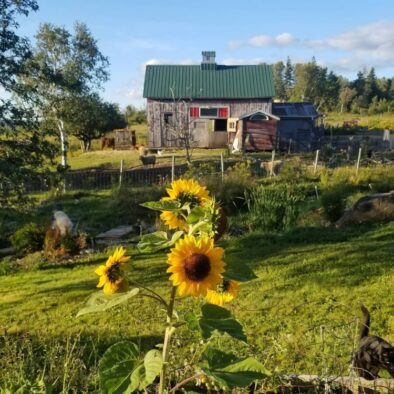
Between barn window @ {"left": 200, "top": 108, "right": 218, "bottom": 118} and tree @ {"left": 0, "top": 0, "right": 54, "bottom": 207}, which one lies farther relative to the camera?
barn window @ {"left": 200, "top": 108, "right": 218, "bottom": 118}

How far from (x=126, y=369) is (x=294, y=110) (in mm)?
29775

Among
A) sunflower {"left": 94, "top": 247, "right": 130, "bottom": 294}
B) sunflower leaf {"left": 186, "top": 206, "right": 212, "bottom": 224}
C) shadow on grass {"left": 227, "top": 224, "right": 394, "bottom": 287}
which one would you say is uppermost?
sunflower leaf {"left": 186, "top": 206, "right": 212, "bottom": 224}

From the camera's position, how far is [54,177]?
307 inches

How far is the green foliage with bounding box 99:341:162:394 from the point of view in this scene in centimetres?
136

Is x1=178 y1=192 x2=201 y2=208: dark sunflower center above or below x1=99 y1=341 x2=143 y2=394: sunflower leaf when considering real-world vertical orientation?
above

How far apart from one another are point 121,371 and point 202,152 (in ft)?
88.2

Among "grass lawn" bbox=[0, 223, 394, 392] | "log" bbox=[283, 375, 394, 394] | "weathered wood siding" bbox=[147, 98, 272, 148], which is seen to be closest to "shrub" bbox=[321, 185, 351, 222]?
"grass lawn" bbox=[0, 223, 394, 392]

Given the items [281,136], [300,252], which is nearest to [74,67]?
[281,136]

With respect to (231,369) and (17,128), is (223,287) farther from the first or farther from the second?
(17,128)

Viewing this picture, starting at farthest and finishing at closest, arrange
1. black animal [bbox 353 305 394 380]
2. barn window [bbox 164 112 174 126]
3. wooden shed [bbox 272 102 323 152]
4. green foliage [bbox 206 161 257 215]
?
barn window [bbox 164 112 174 126], wooden shed [bbox 272 102 323 152], green foliage [bbox 206 161 257 215], black animal [bbox 353 305 394 380]

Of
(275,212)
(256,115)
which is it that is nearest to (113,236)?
(275,212)

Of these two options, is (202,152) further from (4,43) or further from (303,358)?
(303,358)

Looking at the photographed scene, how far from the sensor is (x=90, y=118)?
3350 centimetres

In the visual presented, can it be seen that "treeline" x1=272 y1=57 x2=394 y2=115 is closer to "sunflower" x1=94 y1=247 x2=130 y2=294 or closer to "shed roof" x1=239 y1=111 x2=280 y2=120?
"shed roof" x1=239 y1=111 x2=280 y2=120
